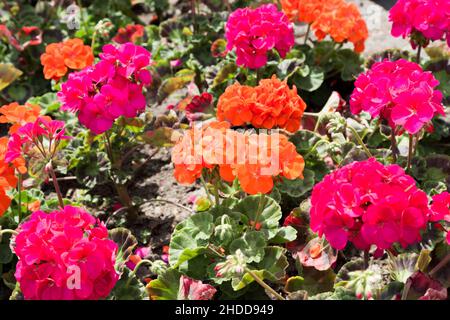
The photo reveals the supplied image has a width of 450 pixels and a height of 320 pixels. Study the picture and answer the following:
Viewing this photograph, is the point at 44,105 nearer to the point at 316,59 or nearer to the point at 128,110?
the point at 128,110

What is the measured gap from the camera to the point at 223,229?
249 cm

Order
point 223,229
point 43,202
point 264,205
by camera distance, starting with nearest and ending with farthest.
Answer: point 223,229
point 264,205
point 43,202

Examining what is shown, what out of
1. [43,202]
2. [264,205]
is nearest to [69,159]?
[43,202]

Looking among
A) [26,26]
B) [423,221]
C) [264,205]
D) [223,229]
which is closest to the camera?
[423,221]

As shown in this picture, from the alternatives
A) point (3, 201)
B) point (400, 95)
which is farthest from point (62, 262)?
point (400, 95)

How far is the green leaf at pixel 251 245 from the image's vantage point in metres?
2.56

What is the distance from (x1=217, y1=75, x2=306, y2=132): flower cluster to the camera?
2.75m

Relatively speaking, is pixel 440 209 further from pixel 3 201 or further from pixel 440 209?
pixel 3 201

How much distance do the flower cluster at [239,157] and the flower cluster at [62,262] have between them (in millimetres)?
441

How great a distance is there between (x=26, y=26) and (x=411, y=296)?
3064 millimetres

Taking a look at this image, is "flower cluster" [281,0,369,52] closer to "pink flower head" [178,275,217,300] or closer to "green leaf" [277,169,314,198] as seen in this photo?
"green leaf" [277,169,314,198]

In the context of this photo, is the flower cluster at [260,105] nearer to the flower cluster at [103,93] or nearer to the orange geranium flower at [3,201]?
the flower cluster at [103,93]

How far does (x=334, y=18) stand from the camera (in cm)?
354

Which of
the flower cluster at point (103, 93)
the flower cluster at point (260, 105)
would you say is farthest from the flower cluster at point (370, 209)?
the flower cluster at point (103, 93)
